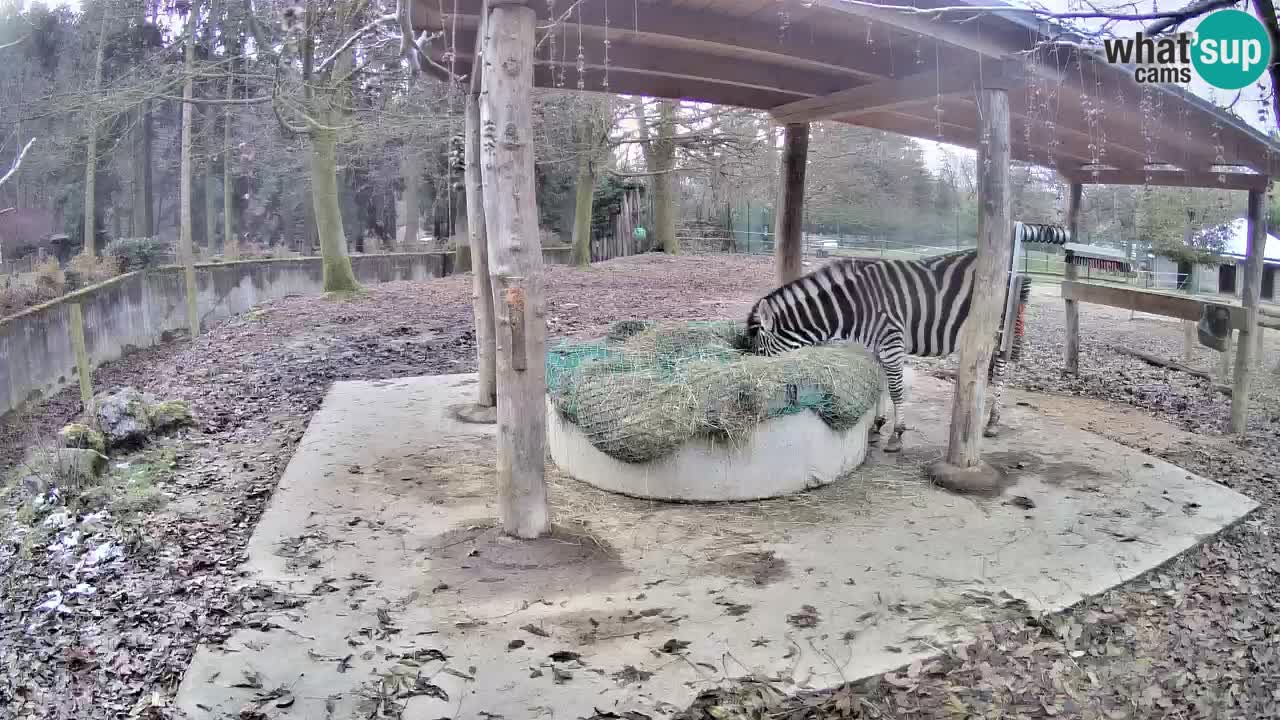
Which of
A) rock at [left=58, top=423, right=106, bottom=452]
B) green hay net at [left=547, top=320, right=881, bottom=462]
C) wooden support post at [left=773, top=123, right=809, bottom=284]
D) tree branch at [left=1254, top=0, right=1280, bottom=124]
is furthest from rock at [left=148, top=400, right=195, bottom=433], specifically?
tree branch at [left=1254, top=0, right=1280, bottom=124]

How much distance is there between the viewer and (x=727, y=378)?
18.4 ft

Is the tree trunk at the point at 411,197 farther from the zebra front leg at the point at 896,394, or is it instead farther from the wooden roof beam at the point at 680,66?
the zebra front leg at the point at 896,394

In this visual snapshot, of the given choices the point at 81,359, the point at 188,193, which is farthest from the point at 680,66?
the point at 188,193

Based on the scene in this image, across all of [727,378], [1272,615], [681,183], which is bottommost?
[1272,615]

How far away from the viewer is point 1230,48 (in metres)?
4.05

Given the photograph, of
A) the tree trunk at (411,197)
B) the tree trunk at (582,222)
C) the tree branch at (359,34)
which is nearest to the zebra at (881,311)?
the tree branch at (359,34)

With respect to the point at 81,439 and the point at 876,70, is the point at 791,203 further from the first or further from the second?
the point at 81,439

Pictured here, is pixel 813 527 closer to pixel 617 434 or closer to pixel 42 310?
pixel 617 434

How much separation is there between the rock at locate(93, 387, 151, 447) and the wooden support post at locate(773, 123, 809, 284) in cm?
582

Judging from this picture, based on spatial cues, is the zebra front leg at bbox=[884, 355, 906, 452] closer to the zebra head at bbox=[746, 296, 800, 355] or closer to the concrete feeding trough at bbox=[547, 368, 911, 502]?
the zebra head at bbox=[746, 296, 800, 355]

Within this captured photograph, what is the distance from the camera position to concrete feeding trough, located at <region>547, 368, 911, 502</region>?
5539 mm

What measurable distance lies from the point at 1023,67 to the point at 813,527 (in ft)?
10.7

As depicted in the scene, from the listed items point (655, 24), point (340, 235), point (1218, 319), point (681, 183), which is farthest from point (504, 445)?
point (681, 183)

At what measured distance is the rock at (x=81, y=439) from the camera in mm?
6383
